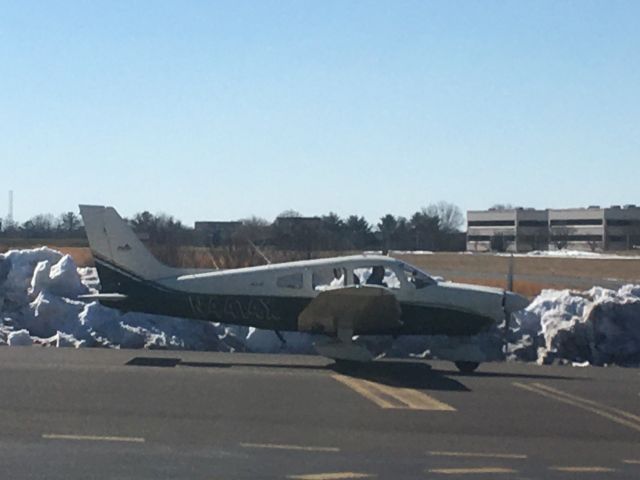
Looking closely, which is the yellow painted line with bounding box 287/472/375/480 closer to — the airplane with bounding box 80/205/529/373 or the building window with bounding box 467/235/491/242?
the airplane with bounding box 80/205/529/373

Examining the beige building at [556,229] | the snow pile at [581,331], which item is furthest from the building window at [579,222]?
the snow pile at [581,331]

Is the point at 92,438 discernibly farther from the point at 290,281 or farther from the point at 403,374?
the point at 290,281

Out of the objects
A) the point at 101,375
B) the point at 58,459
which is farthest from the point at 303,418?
the point at 101,375

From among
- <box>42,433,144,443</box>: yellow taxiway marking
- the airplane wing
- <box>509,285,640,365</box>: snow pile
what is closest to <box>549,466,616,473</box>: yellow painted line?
<box>42,433,144,443</box>: yellow taxiway marking

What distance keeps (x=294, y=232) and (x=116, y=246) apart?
22.4m

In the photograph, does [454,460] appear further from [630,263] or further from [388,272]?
[630,263]

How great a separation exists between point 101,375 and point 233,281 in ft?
12.3

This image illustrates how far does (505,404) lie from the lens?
14.2 m

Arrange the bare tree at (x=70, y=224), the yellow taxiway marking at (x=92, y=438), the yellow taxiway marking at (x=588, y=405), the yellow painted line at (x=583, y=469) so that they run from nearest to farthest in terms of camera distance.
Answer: the yellow painted line at (x=583, y=469) < the yellow taxiway marking at (x=92, y=438) < the yellow taxiway marking at (x=588, y=405) < the bare tree at (x=70, y=224)

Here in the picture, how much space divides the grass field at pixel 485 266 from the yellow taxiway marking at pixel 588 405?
15.7 metres

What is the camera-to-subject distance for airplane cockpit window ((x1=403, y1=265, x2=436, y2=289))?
62.1 feet

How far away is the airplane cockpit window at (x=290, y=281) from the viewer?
1903cm

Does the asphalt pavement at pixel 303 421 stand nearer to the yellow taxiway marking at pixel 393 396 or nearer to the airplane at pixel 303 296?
the yellow taxiway marking at pixel 393 396

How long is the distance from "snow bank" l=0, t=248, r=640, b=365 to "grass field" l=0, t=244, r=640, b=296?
897 centimetres
